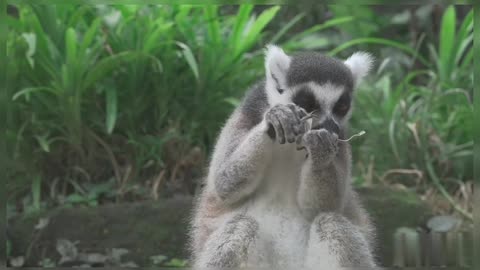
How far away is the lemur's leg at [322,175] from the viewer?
4859 mm

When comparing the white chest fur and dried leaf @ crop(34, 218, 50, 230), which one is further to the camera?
dried leaf @ crop(34, 218, 50, 230)

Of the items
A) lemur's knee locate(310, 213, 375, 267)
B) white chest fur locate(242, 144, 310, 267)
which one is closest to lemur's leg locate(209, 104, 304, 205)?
white chest fur locate(242, 144, 310, 267)

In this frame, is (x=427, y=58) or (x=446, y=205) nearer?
(x=446, y=205)

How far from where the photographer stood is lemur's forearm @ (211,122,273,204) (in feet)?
16.7

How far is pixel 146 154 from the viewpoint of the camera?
29.0 ft

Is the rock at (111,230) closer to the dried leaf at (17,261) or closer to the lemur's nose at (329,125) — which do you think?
the dried leaf at (17,261)

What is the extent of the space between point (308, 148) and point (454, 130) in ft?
18.6

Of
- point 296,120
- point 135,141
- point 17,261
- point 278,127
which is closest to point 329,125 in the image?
point 296,120

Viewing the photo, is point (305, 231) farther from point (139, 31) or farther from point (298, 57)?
point (139, 31)

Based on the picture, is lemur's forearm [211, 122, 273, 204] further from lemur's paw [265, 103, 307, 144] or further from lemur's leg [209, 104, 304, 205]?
lemur's paw [265, 103, 307, 144]

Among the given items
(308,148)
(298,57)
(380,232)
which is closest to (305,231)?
(308,148)

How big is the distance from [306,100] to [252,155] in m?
0.57

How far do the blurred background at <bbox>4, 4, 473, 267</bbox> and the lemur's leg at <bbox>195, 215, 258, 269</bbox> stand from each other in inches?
111

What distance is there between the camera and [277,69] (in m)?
5.40
